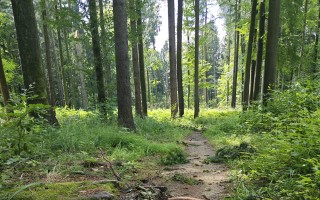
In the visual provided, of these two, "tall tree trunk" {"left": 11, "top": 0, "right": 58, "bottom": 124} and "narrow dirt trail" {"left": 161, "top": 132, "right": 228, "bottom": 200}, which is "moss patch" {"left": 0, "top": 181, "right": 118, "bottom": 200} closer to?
"narrow dirt trail" {"left": 161, "top": 132, "right": 228, "bottom": 200}

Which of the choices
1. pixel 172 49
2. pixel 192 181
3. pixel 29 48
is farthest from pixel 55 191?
pixel 172 49

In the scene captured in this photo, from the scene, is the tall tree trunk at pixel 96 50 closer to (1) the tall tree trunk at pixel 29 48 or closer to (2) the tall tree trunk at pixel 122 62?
(2) the tall tree trunk at pixel 122 62

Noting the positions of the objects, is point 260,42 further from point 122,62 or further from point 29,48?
point 29,48

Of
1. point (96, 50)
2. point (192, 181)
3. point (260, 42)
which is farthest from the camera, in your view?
point (260, 42)

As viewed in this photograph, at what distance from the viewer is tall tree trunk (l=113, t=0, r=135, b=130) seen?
26.3ft

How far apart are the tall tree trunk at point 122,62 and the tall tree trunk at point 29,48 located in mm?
2613

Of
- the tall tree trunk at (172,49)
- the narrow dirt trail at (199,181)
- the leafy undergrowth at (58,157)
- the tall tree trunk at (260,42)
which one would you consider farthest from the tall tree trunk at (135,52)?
the narrow dirt trail at (199,181)

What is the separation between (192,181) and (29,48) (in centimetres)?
515

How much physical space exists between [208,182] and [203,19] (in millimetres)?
26267

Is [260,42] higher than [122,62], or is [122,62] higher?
[260,42]

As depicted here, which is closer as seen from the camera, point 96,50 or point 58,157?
point 58,157

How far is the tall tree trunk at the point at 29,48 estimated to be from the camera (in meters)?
6.05

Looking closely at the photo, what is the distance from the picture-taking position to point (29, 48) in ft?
20.3

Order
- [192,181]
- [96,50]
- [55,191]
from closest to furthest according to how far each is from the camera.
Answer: [55,191]
[192,181]
[96,50]
